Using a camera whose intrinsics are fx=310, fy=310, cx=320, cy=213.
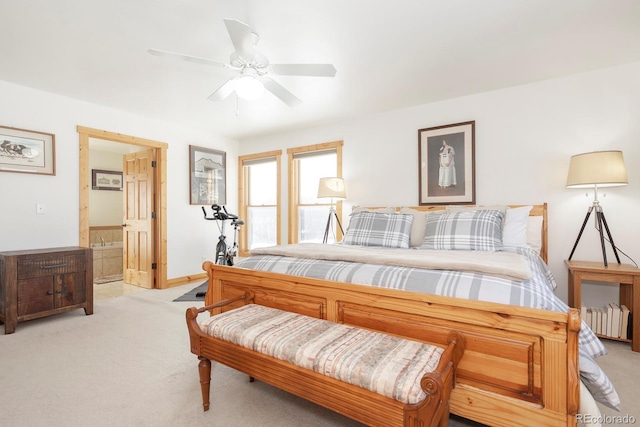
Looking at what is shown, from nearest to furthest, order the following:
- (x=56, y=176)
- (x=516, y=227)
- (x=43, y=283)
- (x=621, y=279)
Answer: (x=621, y=279)
(x=516, y=227)
(x=43, y=283)
(x=56, y=176)

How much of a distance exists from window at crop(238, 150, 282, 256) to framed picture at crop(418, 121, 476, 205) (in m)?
2.32

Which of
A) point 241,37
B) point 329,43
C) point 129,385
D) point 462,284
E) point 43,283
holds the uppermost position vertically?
point 329,43

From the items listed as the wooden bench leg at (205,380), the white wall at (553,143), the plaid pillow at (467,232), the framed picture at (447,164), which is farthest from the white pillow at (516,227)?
the wooden bench leg at (205,380)

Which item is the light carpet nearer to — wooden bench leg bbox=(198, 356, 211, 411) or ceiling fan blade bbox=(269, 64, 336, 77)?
wooden bench leg bbox=(198, 356, 211, 411)

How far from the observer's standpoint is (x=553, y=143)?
→ 10.1 feet

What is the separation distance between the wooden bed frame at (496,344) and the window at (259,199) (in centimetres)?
360

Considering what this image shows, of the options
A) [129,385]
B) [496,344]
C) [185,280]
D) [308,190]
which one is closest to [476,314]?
[496,344]

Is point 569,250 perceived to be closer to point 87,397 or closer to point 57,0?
point 87,397

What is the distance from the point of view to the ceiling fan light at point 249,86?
2.20 meters

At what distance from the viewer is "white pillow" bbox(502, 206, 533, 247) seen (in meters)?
A: 2.78

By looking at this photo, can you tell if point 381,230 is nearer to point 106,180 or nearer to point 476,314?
point 476,314

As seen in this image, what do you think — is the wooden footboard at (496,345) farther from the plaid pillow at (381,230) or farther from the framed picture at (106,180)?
the framed picture at (106,180)

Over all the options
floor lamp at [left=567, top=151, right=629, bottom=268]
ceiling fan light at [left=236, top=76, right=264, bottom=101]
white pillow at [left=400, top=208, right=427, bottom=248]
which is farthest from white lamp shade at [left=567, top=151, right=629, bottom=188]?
ceiling fan light at [left=236, top=76, right=264, bottom=101]

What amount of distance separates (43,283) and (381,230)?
3.33 meters
